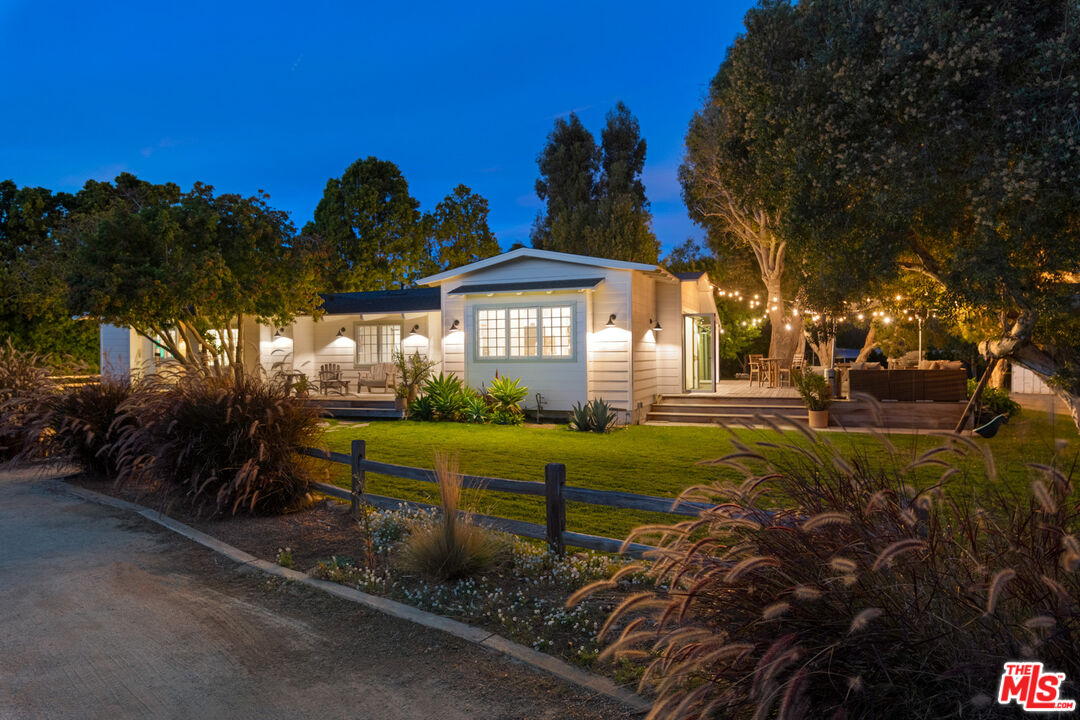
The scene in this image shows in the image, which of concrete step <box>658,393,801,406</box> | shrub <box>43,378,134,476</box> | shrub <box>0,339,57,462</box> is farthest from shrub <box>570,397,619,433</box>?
shrub <box>0,339,57,462</box>

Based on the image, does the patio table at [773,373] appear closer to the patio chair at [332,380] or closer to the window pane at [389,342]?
the window pane at [389,342]

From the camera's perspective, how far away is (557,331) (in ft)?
56.3

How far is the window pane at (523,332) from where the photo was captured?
17.4m

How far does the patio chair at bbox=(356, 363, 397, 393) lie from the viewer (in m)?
20.6

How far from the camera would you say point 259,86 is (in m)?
117

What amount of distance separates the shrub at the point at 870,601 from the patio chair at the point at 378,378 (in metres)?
A: 18.1

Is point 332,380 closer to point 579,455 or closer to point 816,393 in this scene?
point 579,455

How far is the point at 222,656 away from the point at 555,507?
7.92 feet

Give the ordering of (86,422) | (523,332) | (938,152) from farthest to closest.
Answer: (523,332), (938,152), (86,422)

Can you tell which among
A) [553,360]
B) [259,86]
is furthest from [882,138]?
[259,86]

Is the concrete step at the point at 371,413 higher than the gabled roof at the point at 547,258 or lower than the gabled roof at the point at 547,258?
lower

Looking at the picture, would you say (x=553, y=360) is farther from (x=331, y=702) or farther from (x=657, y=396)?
(x=331, y=702)

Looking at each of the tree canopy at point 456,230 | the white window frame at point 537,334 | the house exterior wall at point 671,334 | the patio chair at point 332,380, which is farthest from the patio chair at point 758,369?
the tree canopy at point 456,230

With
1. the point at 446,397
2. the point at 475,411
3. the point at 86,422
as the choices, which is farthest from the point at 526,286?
the point at 86,422
